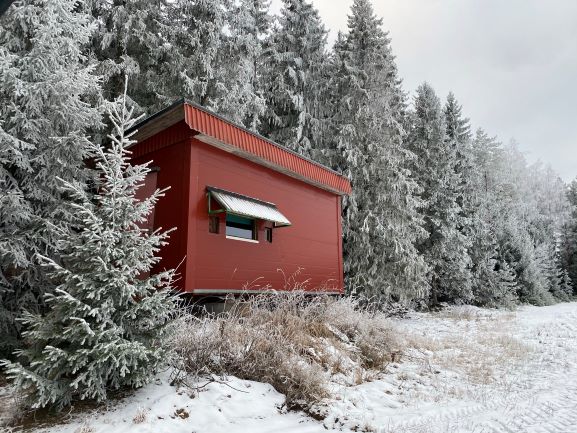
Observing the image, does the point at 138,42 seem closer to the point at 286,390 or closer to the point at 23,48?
the point at 23,48

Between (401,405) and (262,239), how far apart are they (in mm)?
4882

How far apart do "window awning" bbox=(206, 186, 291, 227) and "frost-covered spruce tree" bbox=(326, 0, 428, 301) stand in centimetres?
587

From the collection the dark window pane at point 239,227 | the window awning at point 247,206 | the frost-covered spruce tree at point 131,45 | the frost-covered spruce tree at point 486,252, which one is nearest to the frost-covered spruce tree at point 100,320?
the window awning at point 247,206

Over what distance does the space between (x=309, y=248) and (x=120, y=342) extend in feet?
22.4

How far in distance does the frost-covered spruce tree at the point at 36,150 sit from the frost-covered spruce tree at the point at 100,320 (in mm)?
2461

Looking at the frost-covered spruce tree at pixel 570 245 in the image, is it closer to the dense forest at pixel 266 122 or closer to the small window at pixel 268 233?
the dense forest at pixel 266 122

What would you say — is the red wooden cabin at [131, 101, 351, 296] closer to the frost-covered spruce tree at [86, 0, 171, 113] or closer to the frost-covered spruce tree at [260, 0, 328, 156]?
the frost-covered spruce tree at [86, 0, 171, 113]

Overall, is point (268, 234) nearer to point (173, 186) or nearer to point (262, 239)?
point (262, 239)

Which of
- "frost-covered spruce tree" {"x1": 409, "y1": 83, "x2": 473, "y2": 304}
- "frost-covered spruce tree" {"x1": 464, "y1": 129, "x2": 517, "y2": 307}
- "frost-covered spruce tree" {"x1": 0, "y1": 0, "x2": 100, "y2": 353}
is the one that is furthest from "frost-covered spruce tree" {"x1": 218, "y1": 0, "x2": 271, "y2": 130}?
"frost-covered spruce tree" {"x1": 464, "y1": 129, "x2": 517, "y2": 307}

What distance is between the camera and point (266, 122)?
17562mm

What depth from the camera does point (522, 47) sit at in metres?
13.6

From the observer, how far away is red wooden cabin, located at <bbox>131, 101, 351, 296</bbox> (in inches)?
282

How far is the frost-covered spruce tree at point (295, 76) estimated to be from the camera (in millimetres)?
16859

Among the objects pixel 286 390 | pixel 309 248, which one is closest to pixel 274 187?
pixel 309 248
